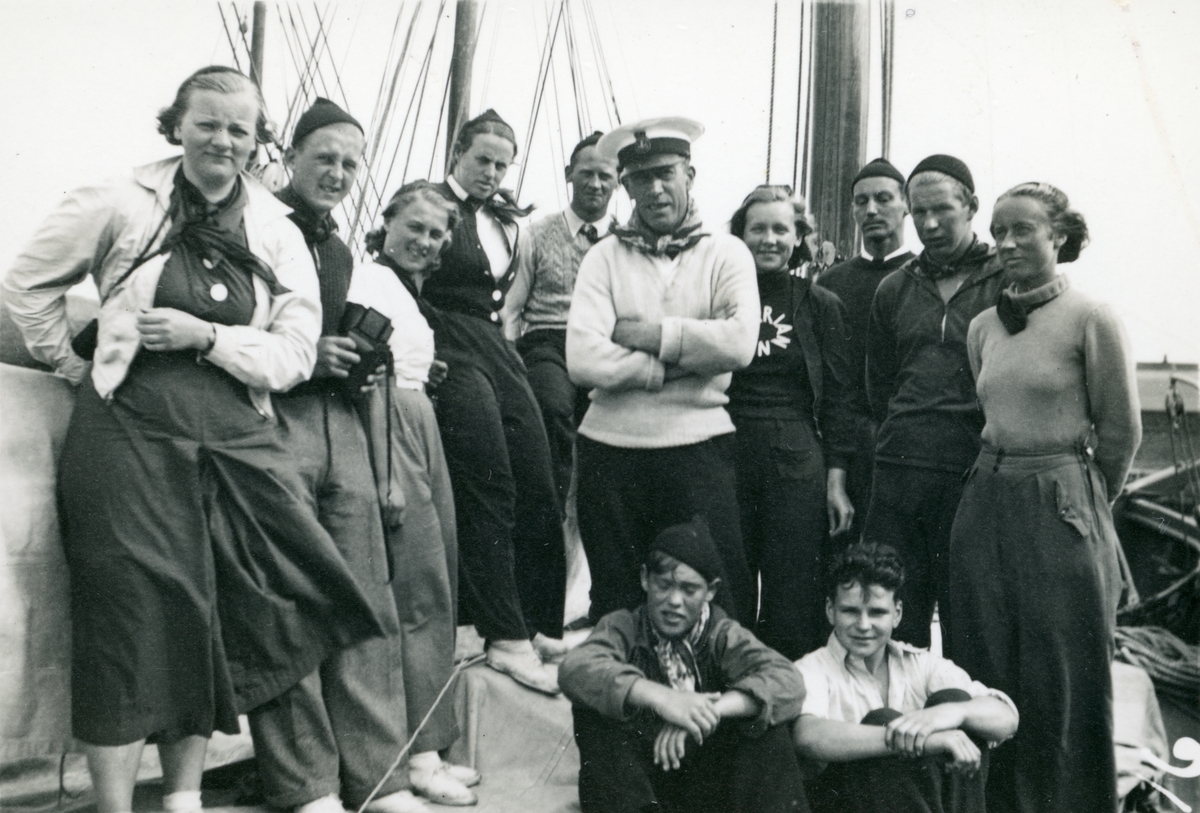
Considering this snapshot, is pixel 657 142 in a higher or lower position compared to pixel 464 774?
higher

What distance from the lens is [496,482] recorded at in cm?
355

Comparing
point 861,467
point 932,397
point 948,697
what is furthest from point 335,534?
point 932,397

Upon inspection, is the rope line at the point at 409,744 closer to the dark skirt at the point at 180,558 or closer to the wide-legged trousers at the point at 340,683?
the wide-legged trousers at the point at 340,683

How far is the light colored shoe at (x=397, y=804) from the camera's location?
9.36 ft

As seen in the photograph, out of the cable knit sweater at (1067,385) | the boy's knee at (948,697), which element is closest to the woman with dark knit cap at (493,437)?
the boy's knee at (948,697)

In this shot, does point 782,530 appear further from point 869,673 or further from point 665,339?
point 665,339

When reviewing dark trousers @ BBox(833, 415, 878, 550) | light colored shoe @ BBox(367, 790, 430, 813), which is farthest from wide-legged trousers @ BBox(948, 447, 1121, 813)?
light colored shoe @ BBox(367, 790, 430, 813)

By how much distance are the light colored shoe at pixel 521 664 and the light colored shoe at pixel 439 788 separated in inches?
21.7

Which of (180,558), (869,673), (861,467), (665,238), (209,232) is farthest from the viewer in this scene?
(861,467)

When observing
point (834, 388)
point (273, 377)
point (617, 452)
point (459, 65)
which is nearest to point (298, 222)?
point (273, 377)

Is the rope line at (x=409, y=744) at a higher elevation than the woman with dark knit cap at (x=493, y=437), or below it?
below

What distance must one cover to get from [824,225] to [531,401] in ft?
6.09

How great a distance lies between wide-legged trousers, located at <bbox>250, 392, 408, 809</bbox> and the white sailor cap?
1.11m

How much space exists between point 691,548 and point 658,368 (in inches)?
23.2
